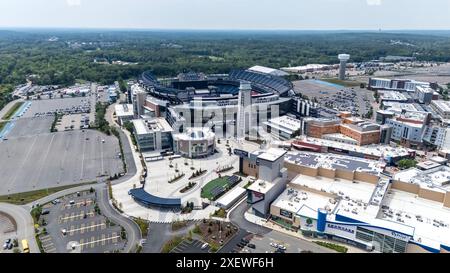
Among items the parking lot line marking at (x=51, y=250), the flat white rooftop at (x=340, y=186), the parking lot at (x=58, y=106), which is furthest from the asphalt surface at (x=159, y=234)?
the parking lot at (x=58, y=106)

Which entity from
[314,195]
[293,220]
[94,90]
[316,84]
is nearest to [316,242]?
[293,220]

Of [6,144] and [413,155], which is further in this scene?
[6,144]

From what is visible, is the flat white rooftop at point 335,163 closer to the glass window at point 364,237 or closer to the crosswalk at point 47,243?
the glass window at point 364,237

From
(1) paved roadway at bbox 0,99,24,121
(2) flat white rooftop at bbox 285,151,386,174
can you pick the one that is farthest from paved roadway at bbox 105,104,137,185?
(1) paved roadway at bbox 0,99,24,121

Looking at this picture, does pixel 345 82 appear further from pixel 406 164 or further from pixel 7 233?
pixel 7 233

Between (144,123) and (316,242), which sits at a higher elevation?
(144,123)

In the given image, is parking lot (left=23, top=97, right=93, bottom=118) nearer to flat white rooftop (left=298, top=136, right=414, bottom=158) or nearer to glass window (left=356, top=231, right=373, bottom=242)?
flat white rooftop (left=298, top=136, right=414, bottom=158)
